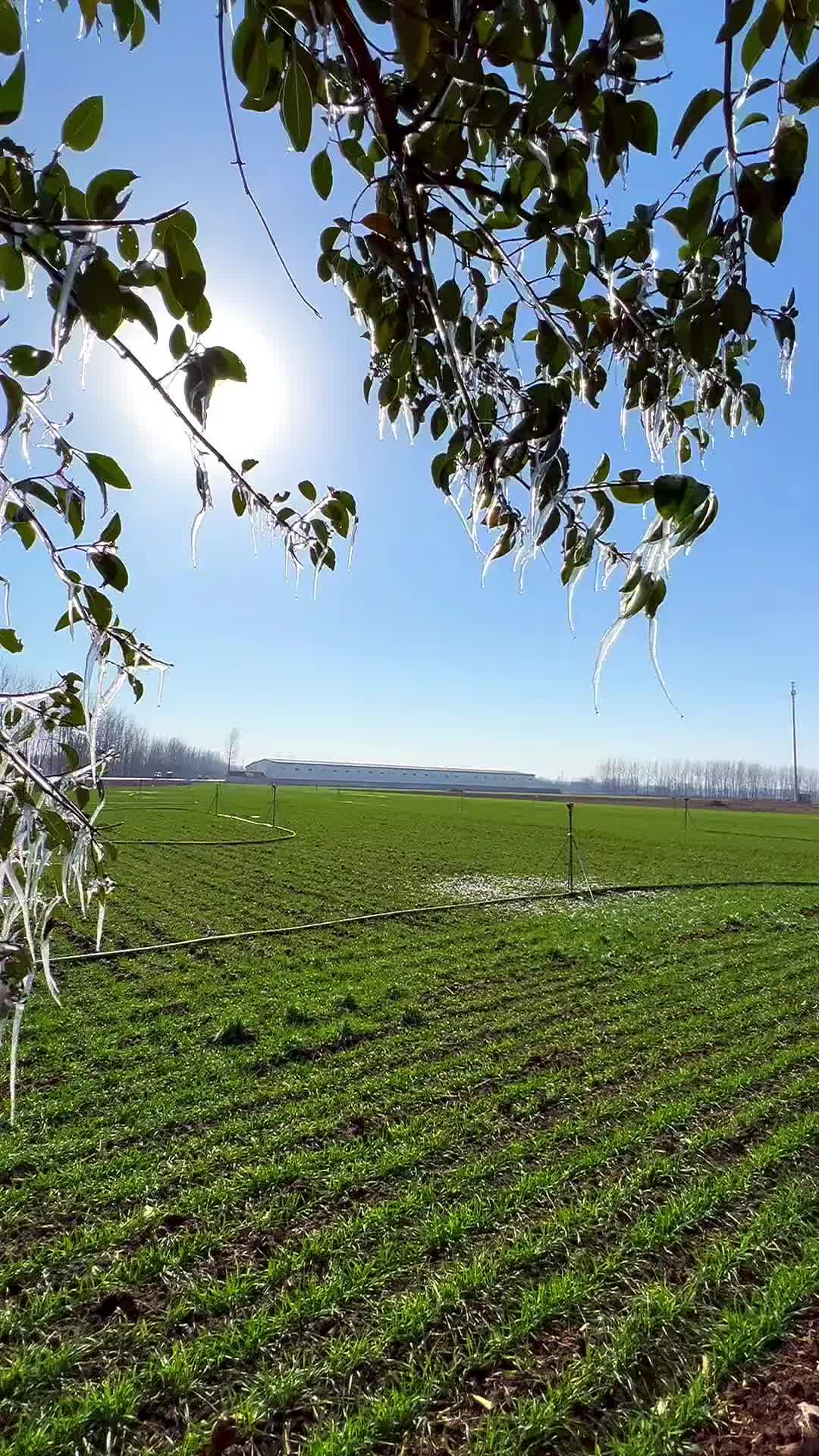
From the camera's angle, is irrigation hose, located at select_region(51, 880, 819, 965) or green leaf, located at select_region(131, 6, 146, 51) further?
irrigation hose, located at select_region(51, 880, 819, 965)

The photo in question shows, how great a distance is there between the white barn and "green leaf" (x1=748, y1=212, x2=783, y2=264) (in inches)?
3712

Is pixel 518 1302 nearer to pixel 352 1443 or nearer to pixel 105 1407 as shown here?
pixel 352 1443

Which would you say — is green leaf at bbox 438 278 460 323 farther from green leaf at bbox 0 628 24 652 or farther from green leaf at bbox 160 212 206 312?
green leaf at bbox 0 628 24 652

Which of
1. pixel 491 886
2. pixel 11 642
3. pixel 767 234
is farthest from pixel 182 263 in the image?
pixel 491 886

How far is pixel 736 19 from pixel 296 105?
487 millimetres

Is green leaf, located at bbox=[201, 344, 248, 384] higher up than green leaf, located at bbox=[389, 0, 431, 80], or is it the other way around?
green leaf, located at bbox=[389, 0, 431, 80]

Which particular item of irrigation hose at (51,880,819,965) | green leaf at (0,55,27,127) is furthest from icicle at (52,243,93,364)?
irrigation hose at (51,880,819,965)

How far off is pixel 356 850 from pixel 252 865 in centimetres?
375

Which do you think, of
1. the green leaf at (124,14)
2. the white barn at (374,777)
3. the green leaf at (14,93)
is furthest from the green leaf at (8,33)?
the white barn at (374,777)

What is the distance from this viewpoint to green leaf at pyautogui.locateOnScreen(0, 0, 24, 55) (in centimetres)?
70

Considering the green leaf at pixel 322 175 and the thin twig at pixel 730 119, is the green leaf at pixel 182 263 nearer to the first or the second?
the green leaf at pixel 322 175

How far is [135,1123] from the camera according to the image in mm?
4051

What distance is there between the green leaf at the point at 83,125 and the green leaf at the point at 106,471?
423mm

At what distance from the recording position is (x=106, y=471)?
1.12m
